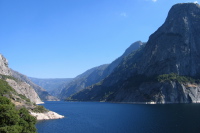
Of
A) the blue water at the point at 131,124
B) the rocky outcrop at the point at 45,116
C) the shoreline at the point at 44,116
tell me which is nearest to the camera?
the blue water at the point at 131,124

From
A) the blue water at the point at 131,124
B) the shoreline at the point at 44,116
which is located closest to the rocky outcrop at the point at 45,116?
the shoreline at the point at 44,116

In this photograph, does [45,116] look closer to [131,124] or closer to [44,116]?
[44,116]

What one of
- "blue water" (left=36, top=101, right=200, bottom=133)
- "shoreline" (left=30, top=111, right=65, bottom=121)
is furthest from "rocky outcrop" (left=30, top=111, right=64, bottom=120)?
"blue water" (left=36, top=101, right=200, bottom=133)

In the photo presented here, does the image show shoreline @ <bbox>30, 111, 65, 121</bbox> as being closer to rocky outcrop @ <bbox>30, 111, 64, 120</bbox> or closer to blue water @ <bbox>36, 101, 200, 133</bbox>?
rocky outcrop @ <bbox>30, 111, 64, 120</bbox>

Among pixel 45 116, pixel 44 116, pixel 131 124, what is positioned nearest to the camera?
pixel 131 124

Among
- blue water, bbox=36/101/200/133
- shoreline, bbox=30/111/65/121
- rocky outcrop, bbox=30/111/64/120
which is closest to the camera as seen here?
blue water, bbox=36/101/200/133

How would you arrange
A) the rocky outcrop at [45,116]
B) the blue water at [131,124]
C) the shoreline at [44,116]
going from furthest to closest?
1. the rocky outcrop at [45,116]
2. the shoreline at [44,116]
3. the blue water at [131,124]

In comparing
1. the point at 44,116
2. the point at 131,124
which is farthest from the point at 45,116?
the point at 131,124

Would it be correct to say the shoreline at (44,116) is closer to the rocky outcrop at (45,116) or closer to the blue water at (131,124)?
the rocky outcrop at (45,116)

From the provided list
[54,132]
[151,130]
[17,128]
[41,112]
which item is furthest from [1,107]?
[41,112]

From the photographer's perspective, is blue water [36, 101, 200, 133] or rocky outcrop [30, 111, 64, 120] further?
rocky outcrop [30, 111, 64, 120]

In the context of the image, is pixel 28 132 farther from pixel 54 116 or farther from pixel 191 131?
pixel 54 116
